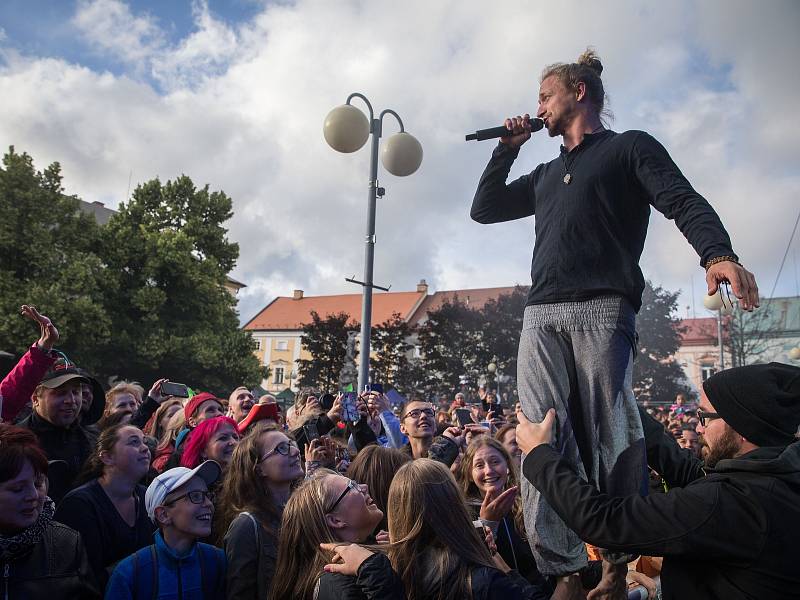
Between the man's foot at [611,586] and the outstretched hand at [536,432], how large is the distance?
68 cm

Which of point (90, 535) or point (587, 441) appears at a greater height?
point (587, 441)

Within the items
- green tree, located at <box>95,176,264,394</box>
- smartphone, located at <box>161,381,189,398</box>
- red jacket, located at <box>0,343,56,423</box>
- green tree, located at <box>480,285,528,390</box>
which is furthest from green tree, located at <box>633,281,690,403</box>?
red jacket, located at <box>0,343,56,423</box>

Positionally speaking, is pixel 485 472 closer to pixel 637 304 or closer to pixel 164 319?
pixel 637 304

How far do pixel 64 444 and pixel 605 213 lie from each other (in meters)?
4.36

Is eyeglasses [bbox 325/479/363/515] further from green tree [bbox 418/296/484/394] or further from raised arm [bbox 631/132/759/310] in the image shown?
green tree [bbox 418/296/484/394]

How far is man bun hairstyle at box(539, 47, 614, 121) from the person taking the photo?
2.67 metres

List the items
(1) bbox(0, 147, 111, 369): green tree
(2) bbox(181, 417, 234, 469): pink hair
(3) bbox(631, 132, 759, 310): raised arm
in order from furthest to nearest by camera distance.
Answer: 1. (1) bbox(0, 147, 111, 369): green tree
2. (2) bbox(181, 417, 234, 469): pink hair
3. (3) bbox(631, 132, 759, 310): raised arm

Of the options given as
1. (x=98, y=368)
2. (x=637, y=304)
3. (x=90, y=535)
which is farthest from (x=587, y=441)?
(x=98, y=368)

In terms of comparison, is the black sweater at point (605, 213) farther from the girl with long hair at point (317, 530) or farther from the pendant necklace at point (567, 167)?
the girl with long hair at point (317, 530)

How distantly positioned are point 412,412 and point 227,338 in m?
27.3

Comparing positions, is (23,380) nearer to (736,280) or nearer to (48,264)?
(736,280)

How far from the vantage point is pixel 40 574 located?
300 centimetres

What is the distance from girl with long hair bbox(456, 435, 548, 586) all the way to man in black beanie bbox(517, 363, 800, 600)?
1.88 meters

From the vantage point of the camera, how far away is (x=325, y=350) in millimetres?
34406
